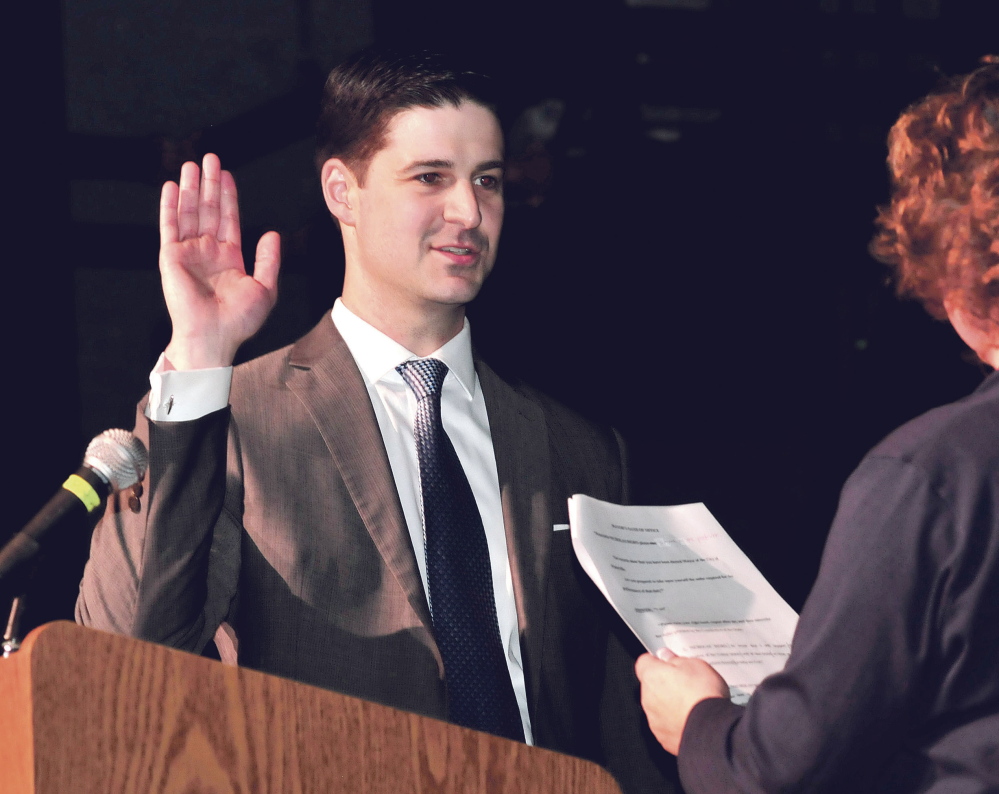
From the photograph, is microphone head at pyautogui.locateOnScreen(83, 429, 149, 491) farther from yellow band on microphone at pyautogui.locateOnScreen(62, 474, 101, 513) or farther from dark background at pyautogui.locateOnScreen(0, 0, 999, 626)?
dark background at pyautogui.locateOnScreen(0, 0, 999, 626)

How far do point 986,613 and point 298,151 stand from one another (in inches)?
95.5

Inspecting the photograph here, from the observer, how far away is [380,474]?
70.3 inches

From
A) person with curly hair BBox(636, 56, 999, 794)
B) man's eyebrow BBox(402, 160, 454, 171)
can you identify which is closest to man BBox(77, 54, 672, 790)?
man's eyebrow BBox(402, 160, 454, 171)

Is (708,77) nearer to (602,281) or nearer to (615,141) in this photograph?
(615,141)

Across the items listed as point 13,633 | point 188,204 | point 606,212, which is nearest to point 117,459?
point 13,633

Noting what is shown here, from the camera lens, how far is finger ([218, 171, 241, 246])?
5.83ft

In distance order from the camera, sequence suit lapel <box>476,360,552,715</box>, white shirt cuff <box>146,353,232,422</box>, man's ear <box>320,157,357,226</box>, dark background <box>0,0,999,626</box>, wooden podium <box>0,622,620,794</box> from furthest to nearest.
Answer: dark background <box>0,0,999,626</box>
man's ear <box>320,157,357,226</box>
suit lapel <box>476,360,552,715</box>
white shirt cuff <box>146,353,232,422</box>
wooden podium <box>0,622,620,794</box>

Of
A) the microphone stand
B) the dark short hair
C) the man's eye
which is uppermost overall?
the dark short hair

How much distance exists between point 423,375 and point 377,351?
0.10 m

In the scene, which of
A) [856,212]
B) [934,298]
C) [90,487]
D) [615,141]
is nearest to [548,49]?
[615,141]

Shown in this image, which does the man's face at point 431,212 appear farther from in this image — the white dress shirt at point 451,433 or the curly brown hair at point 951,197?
the curly brown hair at point 951,197

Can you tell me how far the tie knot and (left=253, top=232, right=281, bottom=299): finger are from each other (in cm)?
30

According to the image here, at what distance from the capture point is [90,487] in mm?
1132

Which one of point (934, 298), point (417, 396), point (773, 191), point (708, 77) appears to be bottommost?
point (417, 396)
